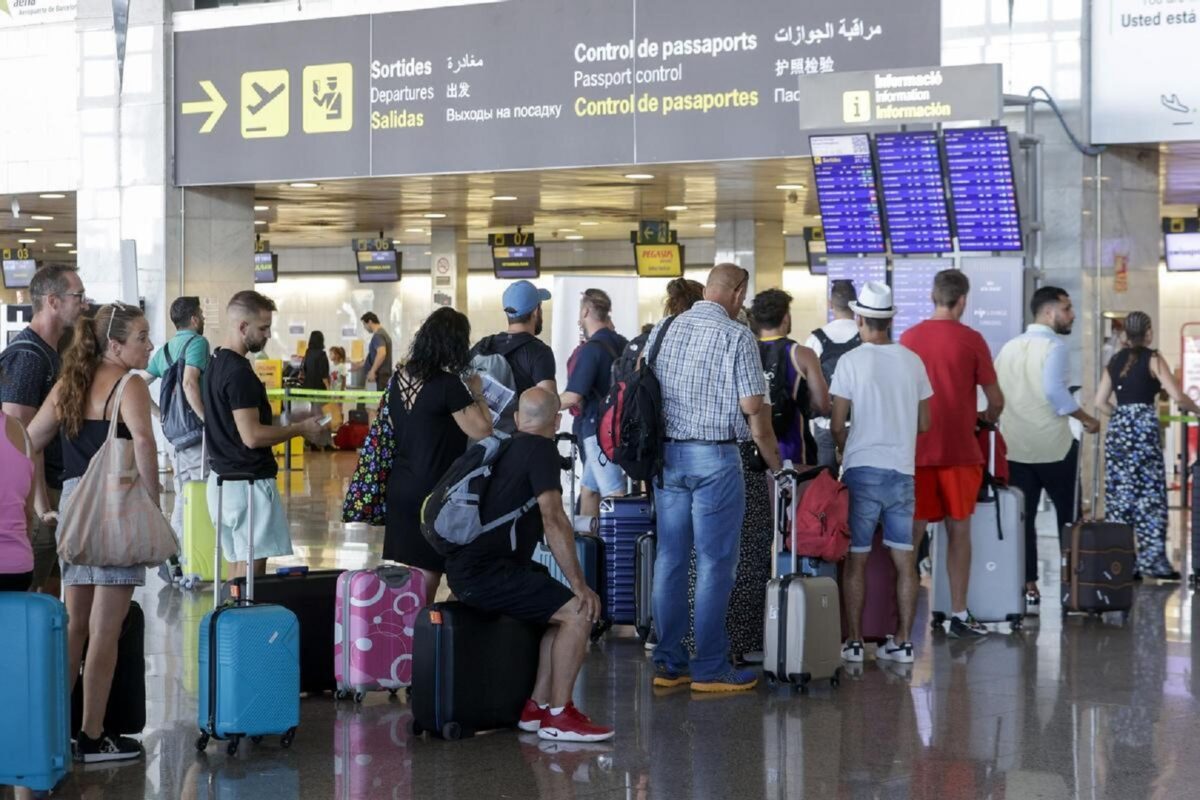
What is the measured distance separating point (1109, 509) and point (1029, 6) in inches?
152

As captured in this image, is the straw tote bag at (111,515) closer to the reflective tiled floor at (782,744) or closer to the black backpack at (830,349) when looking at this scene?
the reflective tiled floor at (782,744)

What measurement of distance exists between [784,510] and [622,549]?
Answer: 105cm

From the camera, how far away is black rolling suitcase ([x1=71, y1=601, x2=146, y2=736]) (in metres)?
Answer: 5.91

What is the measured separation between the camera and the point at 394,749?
6117mm

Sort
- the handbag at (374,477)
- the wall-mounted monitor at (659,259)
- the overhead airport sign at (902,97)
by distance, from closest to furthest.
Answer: the handbag at (374,477) < the overhead airport sign at (902,97) < the wall-mounted monitor at (659,259)

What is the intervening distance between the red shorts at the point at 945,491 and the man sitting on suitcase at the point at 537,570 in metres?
2.89

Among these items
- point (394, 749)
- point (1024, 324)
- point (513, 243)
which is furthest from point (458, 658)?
point (513, 243)

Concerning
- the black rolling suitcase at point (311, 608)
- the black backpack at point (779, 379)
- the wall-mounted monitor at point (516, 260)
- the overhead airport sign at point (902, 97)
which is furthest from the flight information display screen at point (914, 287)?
the wall-mounted monitor at point (516, 260)

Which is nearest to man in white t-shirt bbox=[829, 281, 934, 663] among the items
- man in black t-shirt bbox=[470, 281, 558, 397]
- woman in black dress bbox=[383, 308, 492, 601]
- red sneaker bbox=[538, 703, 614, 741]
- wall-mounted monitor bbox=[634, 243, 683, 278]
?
man in black t-shirt bbox=[470, 281, 558, 397]

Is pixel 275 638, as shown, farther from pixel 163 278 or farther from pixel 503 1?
pixel 163 278

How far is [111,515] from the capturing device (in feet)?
18.2

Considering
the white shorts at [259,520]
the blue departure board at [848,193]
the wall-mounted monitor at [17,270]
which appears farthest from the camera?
the wall-mounted monitor at [17,270]

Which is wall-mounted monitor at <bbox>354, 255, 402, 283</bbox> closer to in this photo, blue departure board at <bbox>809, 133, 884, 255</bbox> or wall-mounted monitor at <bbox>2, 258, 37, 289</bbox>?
wall-mounted monitor at <bbox>2, 258, 37, 289</bbox>

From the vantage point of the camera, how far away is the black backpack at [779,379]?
26.5ft
